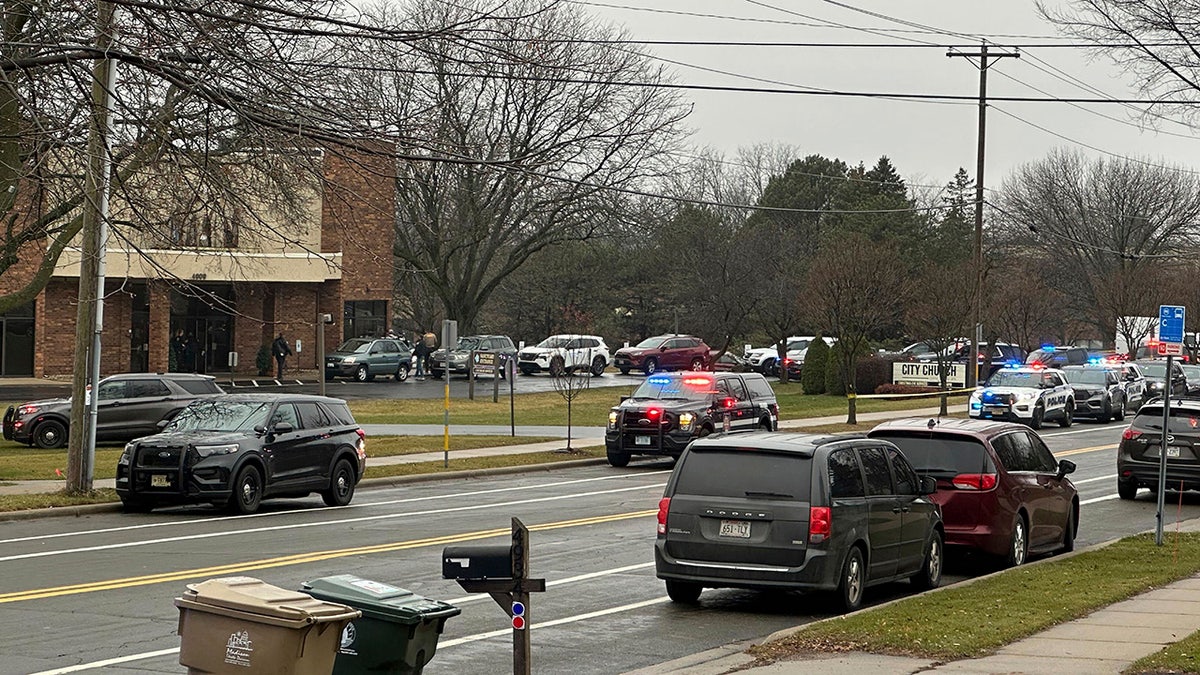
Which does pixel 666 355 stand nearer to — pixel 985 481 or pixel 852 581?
pixel 985 481

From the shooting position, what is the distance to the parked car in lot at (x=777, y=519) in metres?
13.1

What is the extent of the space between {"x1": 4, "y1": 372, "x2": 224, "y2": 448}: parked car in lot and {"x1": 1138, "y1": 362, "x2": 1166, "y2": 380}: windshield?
36.7 meters

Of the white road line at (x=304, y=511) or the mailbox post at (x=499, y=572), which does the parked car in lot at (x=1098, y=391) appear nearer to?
the white road line at (x=304, y=511)

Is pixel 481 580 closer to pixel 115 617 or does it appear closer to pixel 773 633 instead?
pixel 773 633

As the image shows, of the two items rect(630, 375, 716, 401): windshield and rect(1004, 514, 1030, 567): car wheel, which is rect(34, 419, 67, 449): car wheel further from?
rect(1004, 514, 1030, 567): car wheel

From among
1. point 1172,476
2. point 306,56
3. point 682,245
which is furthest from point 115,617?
point 682,245

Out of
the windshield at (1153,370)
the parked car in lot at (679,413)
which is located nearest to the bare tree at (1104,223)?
the windshield at (1153,370)

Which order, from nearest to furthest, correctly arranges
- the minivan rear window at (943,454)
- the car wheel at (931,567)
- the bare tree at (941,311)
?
the car wheel at (931,567)
the minivan rear window at (943,454)
the bare tree at (941,311)

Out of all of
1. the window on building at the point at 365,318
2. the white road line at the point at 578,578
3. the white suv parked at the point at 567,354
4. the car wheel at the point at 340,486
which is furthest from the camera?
the window on building at the point at 365,318

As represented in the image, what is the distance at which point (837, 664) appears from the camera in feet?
33.7

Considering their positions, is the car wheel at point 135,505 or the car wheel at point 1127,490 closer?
the car wheel at point 135,505

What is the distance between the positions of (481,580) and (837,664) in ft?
12.2

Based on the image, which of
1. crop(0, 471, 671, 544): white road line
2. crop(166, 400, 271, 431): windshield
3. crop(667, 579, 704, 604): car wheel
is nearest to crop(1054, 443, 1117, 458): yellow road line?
crop(0, 471, 671, 544): white road line

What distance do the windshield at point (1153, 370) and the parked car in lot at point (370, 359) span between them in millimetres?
29208
